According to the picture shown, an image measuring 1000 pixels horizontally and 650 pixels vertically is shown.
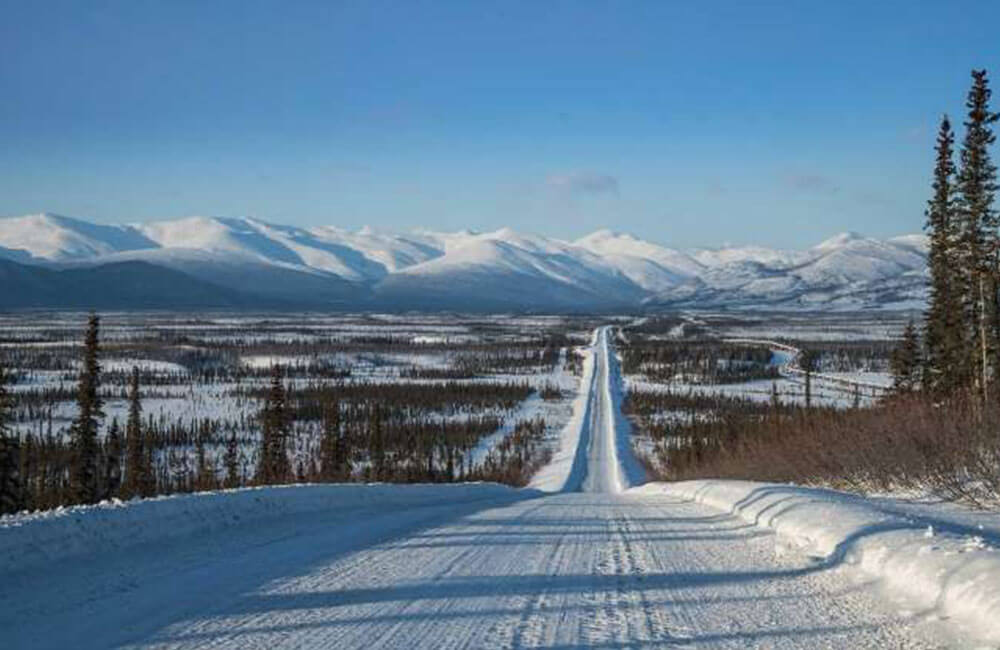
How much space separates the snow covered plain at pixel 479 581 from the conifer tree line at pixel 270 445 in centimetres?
2838

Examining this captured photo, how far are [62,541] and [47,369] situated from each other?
18088 centimetres

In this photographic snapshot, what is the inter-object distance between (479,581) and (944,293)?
43.8 m

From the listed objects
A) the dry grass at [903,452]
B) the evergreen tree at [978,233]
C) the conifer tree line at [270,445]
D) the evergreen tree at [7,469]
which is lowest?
the conifer tree line at [270,445]

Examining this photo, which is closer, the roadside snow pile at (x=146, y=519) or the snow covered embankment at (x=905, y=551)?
the snow covered embankment at (x=905, y=551)

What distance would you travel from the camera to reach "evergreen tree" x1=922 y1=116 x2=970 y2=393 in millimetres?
43062

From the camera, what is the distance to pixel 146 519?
1100cm

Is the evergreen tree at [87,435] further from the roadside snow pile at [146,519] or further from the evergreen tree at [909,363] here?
the evergreen tree at [909,363]

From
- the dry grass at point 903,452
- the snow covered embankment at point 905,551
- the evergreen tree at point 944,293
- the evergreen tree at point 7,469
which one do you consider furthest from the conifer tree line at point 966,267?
the evergreen tree at point 7,469

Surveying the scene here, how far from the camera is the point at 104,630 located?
7.15 m

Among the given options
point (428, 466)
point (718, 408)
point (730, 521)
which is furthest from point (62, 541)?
point (718, 408)

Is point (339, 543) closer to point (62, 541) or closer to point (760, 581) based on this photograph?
point (62, 541)

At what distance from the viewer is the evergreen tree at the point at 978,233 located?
38.5 meters

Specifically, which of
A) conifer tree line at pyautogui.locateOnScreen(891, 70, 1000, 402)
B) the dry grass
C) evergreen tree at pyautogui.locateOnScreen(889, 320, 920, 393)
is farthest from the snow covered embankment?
evergreen tree at pyautogui.locateOnScreen(889, 320, 920, 393)

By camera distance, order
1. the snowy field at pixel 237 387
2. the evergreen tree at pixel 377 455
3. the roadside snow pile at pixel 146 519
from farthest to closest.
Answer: the snowy field at pixel 237 387 < the evergreen tree at pixel 377 455 < the roadside snow pile at pixel 146 519
